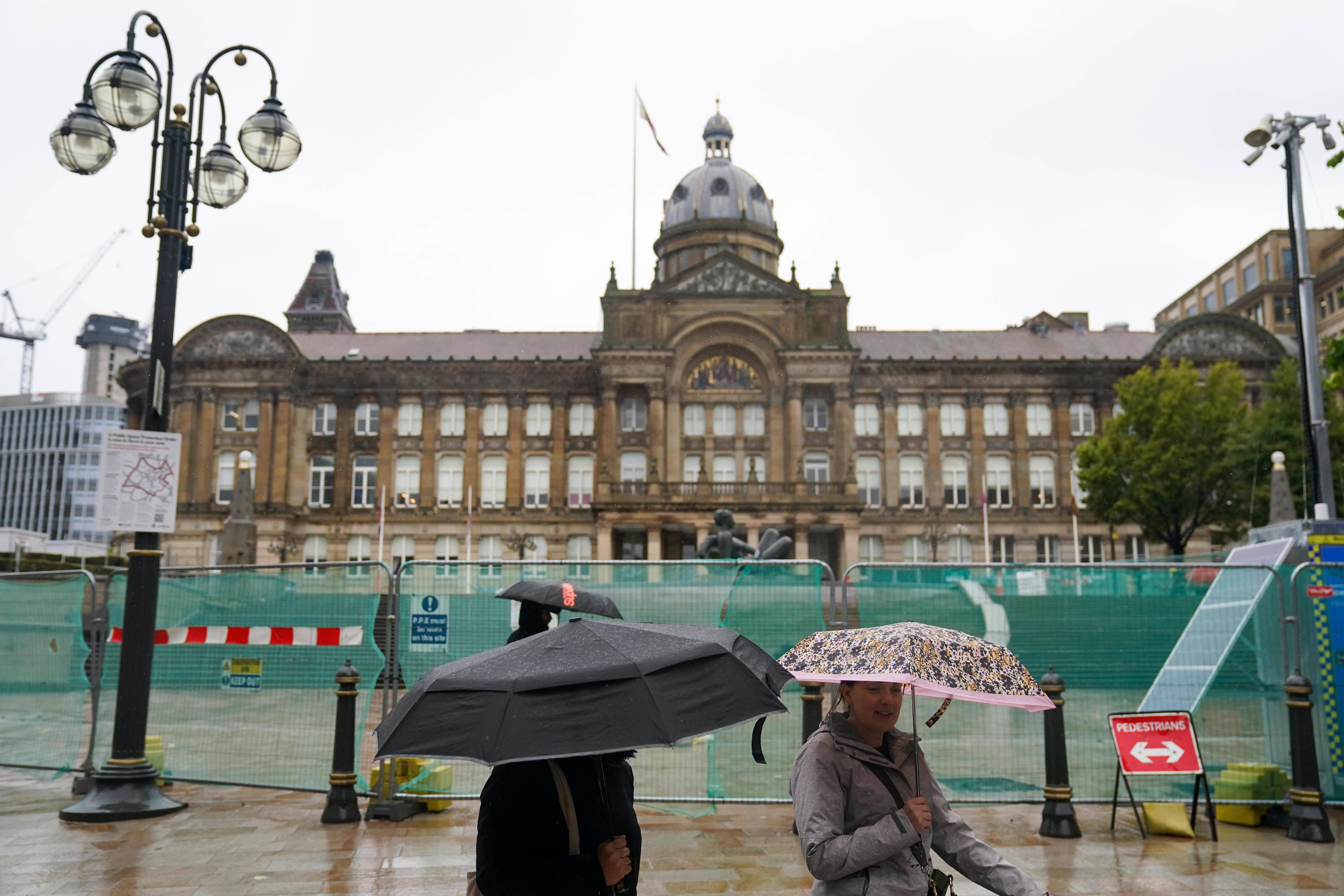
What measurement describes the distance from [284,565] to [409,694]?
7.89 m

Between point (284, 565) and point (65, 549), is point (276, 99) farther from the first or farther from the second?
point (65, 549)

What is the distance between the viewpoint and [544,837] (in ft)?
12.5

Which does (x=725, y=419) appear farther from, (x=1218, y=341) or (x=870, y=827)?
(x=870, y=827)

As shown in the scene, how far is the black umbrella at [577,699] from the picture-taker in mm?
3475

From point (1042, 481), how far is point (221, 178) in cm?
5382

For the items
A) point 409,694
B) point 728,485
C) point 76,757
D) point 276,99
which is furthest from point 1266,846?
point 728,485

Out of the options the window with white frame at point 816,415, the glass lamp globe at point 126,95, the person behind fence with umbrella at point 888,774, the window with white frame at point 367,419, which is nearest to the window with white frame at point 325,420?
the window with white frame at point 367,419

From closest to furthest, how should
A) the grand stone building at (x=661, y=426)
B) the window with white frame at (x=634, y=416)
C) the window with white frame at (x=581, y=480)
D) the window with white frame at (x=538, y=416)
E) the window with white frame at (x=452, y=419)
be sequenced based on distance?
the grand stone building at (x=661, y=426)
the window with white frame at (x=634, y=416)
the window with white frame at (x=581, y=480)
the window with white frame at (x=538, y=416)
the window with white frame at (x=452, y=419)

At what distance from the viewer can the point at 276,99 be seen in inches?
439

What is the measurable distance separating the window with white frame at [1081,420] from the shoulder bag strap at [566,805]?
59.5 metres

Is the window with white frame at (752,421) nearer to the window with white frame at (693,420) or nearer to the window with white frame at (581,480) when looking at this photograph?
the window with white frame at (693,420)


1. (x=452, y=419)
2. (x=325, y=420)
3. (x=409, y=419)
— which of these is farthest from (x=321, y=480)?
(x=452, y=419)

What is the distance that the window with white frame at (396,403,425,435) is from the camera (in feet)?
196

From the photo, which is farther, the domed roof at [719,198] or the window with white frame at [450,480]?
the domed roof at [719,198]
